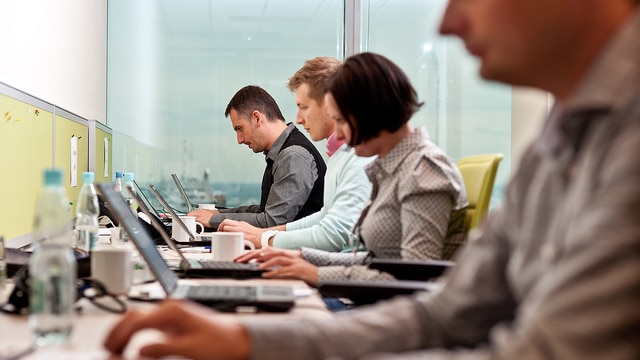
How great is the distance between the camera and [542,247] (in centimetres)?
76

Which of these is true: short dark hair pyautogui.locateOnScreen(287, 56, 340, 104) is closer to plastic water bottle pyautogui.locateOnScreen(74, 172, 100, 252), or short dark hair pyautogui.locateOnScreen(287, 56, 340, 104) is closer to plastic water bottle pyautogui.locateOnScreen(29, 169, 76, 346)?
plastic water bottle pyautogui.locateOnScreen(74, 172, 100, 252)

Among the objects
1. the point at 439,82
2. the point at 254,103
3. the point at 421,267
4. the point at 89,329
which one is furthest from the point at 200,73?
the point at 89,329

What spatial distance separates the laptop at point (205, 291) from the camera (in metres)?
1.35

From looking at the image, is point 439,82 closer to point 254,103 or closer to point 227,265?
point 254,103

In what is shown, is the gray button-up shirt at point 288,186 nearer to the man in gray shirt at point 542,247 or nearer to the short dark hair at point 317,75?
the short dark hair at point 317,75

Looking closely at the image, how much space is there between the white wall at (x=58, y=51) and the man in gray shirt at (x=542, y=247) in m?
1.85

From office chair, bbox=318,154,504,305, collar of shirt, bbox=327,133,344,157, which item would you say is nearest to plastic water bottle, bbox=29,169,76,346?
office chair, bbox=318,154,504,305

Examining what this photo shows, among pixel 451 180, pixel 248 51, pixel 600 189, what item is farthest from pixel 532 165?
pixel 248 51

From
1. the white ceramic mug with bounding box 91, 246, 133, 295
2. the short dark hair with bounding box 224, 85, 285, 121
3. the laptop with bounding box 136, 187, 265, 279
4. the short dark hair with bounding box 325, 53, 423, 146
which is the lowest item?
the laptop with bounding box 136, 187, 265, 279

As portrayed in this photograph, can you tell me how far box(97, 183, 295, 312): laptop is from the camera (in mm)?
1346

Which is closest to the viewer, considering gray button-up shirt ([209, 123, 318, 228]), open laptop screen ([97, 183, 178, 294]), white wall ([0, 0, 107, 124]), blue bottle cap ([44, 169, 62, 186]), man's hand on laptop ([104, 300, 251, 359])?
man's hand on laptop ([104, 300, 251, 359])

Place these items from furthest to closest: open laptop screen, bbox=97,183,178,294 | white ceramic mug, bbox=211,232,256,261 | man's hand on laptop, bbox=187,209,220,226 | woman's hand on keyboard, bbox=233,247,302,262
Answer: man's hand on laptop, bbox=187,209,220,226 → white ceramic mug, bbox=211,232,256,261 → woman's hand on keyboard, bbox=233,247,302,262 → open laptop screen, bbox=97,183,178,294

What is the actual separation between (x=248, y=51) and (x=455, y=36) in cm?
443

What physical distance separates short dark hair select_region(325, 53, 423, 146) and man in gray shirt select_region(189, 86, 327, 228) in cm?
136
